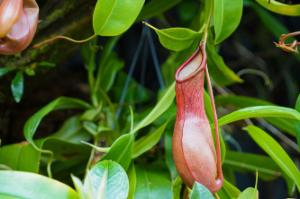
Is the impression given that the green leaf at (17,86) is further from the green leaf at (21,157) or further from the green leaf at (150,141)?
the green leaf at (150,141)

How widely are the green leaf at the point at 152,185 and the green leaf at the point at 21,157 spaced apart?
14 centimetres

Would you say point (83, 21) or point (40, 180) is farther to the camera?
point (83, 21)

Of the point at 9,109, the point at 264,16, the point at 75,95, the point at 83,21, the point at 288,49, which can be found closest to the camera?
the point at 288,49

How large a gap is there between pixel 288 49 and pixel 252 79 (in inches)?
30.5

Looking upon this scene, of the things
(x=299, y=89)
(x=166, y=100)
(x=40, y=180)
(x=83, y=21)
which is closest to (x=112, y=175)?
(x=40, y=180)

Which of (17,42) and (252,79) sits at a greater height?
(17,42)

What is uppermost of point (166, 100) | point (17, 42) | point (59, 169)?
point (17, 42)

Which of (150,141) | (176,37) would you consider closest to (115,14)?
(176,37)

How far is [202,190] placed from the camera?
495 mm

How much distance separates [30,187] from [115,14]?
0.22m

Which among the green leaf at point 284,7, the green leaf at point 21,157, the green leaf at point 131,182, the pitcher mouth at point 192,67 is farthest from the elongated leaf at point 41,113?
the green leaf at point 284,7

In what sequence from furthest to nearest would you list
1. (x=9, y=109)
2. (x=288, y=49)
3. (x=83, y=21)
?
1. (x=9, y=109)
2. (x=83, y=21)
3. (x=288, y=49)

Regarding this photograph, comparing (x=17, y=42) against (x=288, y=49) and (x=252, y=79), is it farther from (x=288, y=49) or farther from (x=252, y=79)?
(x=252, y=79)

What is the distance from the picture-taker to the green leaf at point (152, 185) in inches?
25.6
